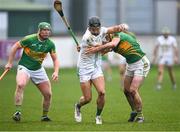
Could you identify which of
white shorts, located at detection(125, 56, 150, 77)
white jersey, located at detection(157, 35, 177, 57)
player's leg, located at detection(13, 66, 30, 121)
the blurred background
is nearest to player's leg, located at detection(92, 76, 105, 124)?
white shorts, located at detection(125, 56, 150, 77)

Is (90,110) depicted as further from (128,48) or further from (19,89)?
(19,89)

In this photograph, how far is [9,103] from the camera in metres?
23.0

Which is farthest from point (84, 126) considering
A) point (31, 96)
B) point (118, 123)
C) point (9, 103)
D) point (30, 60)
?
point (31, 96)

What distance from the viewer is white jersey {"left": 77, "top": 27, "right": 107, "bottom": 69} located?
1716 cm

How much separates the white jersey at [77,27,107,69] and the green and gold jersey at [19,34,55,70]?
87 cm

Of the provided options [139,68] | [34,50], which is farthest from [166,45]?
[34,50]

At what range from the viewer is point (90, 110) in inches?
830

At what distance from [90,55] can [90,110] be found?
3.99m

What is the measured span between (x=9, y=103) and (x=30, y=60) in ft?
17.5

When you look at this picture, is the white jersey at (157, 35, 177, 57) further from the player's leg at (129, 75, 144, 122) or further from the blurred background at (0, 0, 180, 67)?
the blurred background at (0, 0, 180, 67)

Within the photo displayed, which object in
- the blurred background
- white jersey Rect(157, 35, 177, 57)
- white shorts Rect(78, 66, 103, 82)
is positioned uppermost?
white shorts Rect(78, 66, 103, 82)

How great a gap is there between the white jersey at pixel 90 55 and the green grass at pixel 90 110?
1255 mm

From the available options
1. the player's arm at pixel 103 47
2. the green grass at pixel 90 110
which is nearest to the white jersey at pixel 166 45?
the green grass at pixel 90 110

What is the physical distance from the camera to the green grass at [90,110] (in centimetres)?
1677
